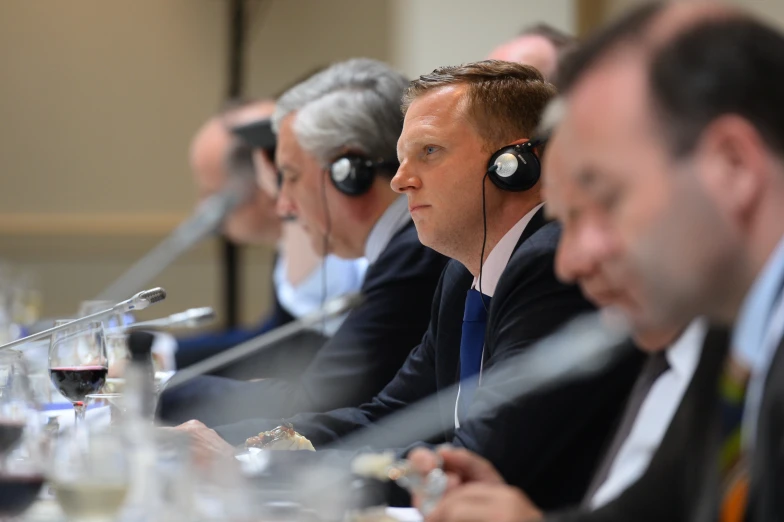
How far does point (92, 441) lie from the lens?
1.01 meters

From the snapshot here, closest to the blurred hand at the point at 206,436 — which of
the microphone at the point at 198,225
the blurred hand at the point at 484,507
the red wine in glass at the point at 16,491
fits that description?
the red wine in glass at the point at 16,491

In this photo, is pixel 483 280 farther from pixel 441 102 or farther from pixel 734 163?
pixel 734 163

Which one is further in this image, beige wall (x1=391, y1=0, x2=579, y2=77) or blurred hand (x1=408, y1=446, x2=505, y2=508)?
beige wall (x1=391, y1=0, x2=579, y2=77)

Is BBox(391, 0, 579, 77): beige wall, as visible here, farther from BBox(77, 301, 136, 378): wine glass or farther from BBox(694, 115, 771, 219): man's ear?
BBox(694, 115, 771, 219): man's ear

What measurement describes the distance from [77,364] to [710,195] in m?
1.04

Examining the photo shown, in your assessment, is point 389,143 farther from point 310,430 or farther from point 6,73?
point 6,73

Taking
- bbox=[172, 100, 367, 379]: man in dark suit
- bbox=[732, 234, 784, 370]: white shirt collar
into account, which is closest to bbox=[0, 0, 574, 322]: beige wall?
bbox=[172, 100, 367, 379]: man in dark suit

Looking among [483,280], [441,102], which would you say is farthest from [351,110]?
[483,280]

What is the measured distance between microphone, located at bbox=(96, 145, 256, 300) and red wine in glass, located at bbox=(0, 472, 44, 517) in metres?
2.93

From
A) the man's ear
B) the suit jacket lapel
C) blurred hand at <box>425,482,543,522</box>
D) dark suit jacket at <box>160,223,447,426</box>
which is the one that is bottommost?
dark suit jacket at <box>160,223,447,426</box>

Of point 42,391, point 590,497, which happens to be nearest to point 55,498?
point 590,497

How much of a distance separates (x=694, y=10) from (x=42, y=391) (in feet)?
4.45

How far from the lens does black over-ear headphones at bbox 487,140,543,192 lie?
1548mm

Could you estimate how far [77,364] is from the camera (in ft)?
5.20
